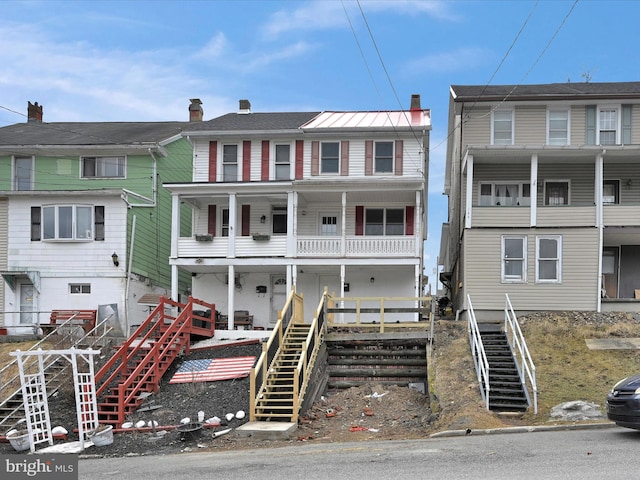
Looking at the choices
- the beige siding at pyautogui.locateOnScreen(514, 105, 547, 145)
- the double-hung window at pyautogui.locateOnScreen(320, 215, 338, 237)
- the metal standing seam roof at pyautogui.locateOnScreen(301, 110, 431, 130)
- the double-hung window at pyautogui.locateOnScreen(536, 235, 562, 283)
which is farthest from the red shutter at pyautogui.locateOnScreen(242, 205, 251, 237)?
the double-hung window at pyautogui.locateOnScreen(536, 235, 562, 283)

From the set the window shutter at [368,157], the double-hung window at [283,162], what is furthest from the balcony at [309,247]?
the window shutter at [368,157]

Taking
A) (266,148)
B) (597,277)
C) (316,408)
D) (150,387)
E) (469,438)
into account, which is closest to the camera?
(469,438)

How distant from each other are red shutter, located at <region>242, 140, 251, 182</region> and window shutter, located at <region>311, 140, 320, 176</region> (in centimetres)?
255

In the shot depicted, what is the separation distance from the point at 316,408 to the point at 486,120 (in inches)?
547

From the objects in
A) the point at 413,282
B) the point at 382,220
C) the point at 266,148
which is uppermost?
the point at 266,148

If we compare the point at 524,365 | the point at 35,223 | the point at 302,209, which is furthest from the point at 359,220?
the point at 35,223

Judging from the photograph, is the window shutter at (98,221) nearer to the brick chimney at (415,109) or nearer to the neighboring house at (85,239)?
the neighboring house at (85,239)

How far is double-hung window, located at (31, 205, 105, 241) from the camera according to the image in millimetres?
26822

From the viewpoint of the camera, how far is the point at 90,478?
10.8 metres

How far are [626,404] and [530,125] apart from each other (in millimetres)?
16100

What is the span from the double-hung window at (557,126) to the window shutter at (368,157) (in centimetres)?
666

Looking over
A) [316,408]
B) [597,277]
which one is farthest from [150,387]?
[597,277]

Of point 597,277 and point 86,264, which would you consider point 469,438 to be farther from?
point 86,264

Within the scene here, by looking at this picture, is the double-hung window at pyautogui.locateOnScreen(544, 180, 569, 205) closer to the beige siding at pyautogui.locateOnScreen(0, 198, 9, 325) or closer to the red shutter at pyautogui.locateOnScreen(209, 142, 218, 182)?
the red shutter at pyautogui.locateOnScreen(209, 142, 218, 182)
